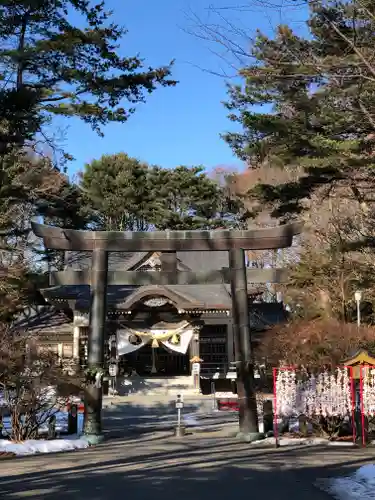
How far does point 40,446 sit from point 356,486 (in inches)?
273

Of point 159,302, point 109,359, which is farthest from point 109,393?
point 159,302

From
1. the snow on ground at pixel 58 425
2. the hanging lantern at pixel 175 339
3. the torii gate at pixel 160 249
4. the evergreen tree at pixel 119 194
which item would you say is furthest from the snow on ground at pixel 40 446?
the evergreen tree at pixel 119 194

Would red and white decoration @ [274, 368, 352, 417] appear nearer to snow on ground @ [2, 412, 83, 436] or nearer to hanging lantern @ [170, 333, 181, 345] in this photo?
snow on ground @ [2, 412, 83, 436]

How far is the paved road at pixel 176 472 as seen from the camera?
6.84 metres

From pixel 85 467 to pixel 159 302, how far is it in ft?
52.2

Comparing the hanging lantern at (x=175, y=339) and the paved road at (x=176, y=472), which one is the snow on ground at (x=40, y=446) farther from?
the hanging lantern at (x=175, y=339)

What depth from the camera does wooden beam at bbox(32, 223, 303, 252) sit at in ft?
46.9

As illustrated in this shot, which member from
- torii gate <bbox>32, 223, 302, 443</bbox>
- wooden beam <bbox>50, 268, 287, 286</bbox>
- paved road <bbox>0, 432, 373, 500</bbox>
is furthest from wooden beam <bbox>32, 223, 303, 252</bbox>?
paved road <bbox>0, 432, 373, 500</bbox>

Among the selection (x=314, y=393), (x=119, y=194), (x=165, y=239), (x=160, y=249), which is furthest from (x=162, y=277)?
(x=119, y=194)

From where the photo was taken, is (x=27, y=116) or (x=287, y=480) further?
(x=27, y=116)

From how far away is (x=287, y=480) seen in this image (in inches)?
302

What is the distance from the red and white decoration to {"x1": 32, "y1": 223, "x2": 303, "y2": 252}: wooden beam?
3.65 m

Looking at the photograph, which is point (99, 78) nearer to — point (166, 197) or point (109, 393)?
point (109, 393)

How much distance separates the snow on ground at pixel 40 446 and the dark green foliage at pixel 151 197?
82.2 ft
